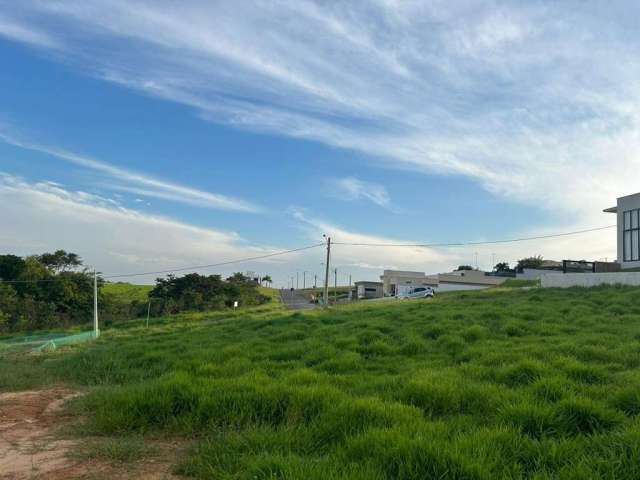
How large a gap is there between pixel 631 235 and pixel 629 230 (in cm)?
37

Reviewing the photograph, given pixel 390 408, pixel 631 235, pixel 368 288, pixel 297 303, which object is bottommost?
pixel 297 303

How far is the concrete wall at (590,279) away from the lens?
23.2 metres

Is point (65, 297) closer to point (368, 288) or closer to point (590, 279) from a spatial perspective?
point (590, 279)

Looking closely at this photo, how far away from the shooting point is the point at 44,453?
463cm

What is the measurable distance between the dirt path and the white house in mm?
37238

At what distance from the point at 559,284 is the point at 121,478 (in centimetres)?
2754

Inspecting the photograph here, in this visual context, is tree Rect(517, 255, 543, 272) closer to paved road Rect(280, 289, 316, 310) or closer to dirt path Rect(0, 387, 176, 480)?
paved road Rect(280, 289, 316, 310)

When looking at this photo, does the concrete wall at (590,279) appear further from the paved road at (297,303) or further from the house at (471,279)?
the house at (471,279)

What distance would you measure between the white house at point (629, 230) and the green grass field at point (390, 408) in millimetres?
28314

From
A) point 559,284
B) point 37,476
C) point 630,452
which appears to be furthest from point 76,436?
point 559,284

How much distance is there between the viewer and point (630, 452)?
3.93 metres

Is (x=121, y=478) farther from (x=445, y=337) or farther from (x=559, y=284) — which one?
(x=559, y=284)

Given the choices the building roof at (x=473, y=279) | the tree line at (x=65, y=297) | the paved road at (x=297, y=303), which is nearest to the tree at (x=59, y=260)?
the tree line at (x=65, y=297)

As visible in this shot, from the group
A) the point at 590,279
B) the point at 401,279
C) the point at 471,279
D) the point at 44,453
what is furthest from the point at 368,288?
the point at 44,453
